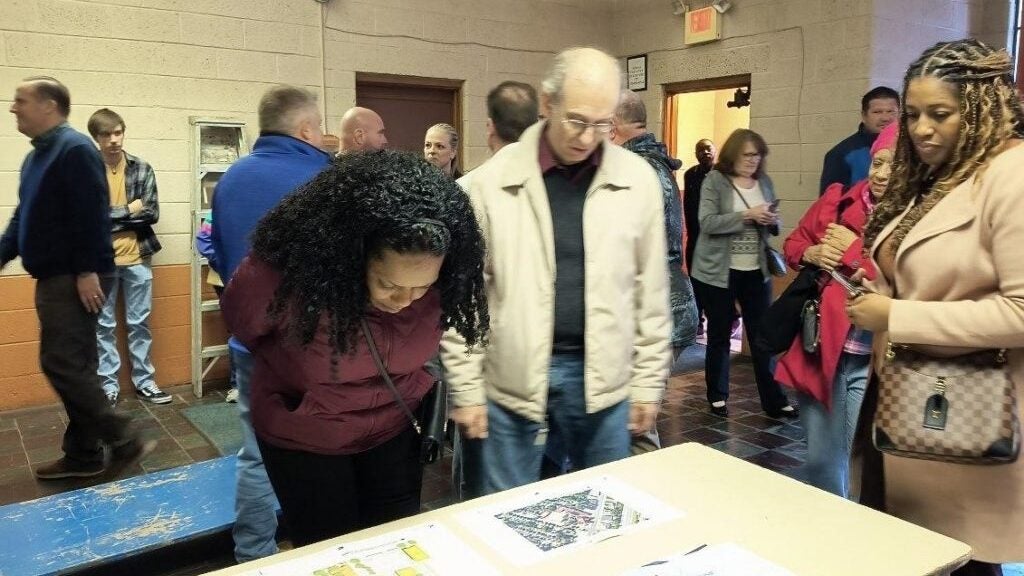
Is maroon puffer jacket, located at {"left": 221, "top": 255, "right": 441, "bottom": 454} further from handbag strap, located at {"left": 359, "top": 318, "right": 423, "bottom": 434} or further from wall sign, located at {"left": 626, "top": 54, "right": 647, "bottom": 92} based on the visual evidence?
wall sign, located at {"left": 626, "top": 54, "right": 647, "bottom": 92}

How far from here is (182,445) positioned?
12.5 feet

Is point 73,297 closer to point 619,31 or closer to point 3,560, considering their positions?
point 3,560

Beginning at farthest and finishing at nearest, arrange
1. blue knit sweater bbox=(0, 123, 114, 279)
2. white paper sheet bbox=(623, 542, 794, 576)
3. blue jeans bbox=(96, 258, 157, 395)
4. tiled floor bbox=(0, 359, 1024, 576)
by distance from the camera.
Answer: blue jeans bbox=(96, 258, 157, 395) → blue knit sweater bbox=(0, 123, 114, 279) → tiled floor bbox=(0, 359, 1024, 576) → white paper sheet bbox=(623, 542, 794, 576)

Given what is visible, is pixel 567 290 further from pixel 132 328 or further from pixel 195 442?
pixel 132 328

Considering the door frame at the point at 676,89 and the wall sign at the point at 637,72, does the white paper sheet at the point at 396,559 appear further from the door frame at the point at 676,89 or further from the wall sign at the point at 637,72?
the wall sign at the point at 637,72

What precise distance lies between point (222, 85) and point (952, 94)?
14.1ft

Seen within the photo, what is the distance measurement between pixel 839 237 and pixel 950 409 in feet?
2.94

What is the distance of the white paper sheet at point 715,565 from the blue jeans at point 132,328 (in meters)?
4.11

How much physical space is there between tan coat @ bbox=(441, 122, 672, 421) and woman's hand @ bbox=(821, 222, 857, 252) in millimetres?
761

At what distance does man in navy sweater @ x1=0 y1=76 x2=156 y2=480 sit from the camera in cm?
307

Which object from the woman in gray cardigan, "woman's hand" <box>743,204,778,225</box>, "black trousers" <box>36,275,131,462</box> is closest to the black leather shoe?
the woman in gray cardigan

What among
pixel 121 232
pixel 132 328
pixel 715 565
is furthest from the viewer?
pixel 132 328

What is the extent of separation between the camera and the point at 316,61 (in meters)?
5.09

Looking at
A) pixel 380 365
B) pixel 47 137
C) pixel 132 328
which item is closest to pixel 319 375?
pixel 380 365
